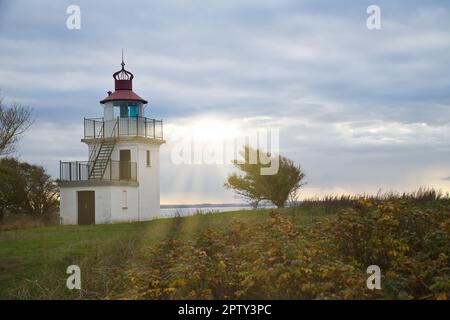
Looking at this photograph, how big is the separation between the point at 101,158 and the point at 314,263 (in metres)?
25.2

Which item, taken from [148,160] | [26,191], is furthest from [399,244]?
[26,191]

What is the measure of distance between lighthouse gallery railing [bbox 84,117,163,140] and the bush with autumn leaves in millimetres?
21483

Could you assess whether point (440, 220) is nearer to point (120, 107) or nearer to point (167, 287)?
point (167, 287)

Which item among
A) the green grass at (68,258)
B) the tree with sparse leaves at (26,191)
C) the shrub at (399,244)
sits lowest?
the green grass at (68,258)

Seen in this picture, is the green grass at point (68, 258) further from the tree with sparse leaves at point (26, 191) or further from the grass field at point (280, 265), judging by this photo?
A: the tree with sparse leaves at point (26, 191)

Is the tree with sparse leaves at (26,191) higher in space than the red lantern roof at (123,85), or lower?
lower

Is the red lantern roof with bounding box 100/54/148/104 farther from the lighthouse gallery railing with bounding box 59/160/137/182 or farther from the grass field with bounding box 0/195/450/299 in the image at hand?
the grass field with bounding box 0/195/450/299

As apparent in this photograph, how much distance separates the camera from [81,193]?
3100 cm

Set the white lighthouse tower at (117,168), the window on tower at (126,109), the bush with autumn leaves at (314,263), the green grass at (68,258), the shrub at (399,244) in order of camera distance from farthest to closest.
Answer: the window on tower at (126,109), the white lighthouse tower at (117,168), the green grass at (68,258), the shrub at (399,244), the bush with autumn leaves at (314,263)

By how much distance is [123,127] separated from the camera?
3247cm

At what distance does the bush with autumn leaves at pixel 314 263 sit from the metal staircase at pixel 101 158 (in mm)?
21135

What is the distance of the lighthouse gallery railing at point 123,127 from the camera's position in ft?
106

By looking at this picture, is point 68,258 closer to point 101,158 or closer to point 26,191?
point 101,158

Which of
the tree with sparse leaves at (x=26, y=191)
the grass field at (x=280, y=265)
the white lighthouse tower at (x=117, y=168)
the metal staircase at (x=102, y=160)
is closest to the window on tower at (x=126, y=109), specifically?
the white lighthouse tower at (x=117, y=168)
